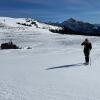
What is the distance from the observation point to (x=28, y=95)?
827 cm

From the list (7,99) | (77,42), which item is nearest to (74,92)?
(7,99)

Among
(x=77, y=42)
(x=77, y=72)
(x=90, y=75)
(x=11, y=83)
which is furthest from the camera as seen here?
(x=77, y=42)

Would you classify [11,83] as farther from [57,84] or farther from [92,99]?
[92,99]

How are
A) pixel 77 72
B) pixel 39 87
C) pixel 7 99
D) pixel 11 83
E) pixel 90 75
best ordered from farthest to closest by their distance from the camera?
pixel 77 72 → pixel 90 75 → pixel 11 83 → pixel 39 87 → pixel 7 99

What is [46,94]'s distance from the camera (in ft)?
27.8

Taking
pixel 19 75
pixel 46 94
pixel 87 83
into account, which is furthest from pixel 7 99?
pixel 19 75

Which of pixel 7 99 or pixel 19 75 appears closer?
pixel 7 99

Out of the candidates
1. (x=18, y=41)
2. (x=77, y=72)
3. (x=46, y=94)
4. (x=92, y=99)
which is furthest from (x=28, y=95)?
(x=18, y=41)

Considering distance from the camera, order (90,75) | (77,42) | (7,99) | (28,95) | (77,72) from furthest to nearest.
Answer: (77,42) < (77,72) < (90,75) < (28,95) < (7,99)

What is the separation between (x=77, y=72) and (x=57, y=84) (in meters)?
2.93

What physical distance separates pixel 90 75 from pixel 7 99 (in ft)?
16.9

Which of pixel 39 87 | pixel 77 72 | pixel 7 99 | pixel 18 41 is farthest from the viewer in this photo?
pixel 18 41

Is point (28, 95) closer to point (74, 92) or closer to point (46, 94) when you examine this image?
point (46, 94)

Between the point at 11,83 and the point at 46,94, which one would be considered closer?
the point at 46,94
